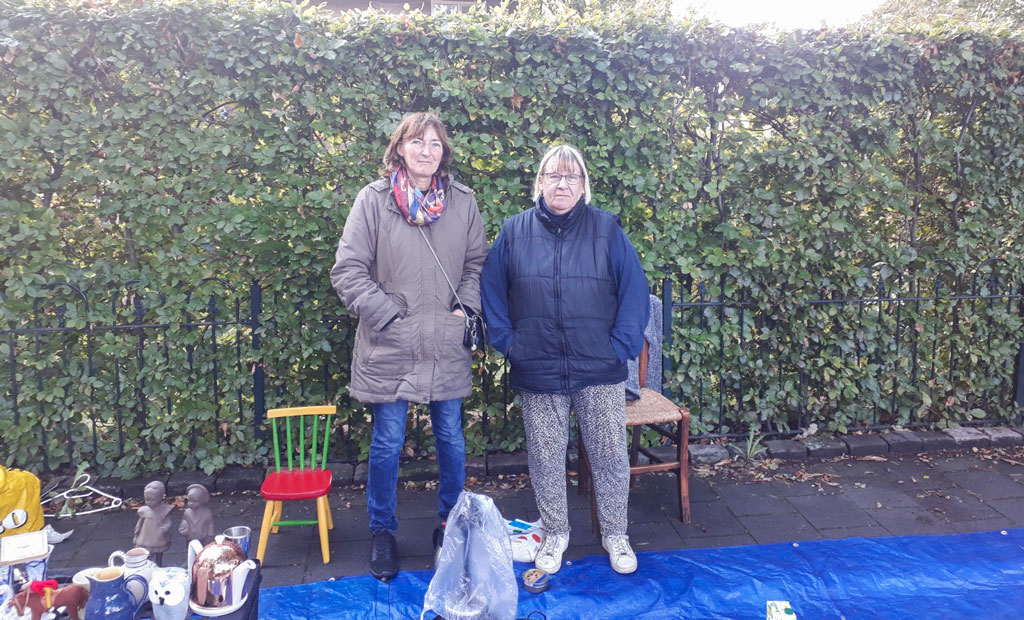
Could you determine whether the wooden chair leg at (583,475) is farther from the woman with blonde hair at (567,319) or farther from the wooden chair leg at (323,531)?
the wooden chair leg at (323,531)

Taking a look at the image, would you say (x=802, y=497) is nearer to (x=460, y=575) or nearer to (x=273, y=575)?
(x=460, y=575)

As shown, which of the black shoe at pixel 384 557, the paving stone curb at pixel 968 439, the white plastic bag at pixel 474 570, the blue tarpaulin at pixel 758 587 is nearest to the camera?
the white plastic bag at pixel 474 570

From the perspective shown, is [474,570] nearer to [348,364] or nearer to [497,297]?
[497,297]

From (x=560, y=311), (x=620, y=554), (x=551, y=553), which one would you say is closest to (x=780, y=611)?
(x=620, y=554)

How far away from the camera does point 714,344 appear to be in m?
4.39

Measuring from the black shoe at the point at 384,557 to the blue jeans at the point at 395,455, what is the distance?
5 cm

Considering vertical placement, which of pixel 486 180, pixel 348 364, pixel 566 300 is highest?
pixel 486 180

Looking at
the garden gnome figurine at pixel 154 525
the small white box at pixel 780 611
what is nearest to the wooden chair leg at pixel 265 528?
the garden gnome figurine at pixel 154 525

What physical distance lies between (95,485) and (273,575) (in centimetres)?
150

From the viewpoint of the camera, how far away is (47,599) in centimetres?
187

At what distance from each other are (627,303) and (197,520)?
183 cm

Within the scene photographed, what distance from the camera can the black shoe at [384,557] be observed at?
118 inches

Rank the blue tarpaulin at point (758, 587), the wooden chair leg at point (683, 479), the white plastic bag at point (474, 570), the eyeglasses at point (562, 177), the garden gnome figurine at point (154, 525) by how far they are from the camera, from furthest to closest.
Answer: the wooden chair leg at point (683, 479), the eyeglasses at point (562, 177), the blue tarpaulin at point (758, 587), the white plastic bag at point (474, 570), the garden gnome figurine at point (154, 525)

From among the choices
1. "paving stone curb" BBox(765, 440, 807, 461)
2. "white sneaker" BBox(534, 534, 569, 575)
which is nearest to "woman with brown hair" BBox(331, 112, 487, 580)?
"white sneaker" BBox(534, 534, 569, 575)
